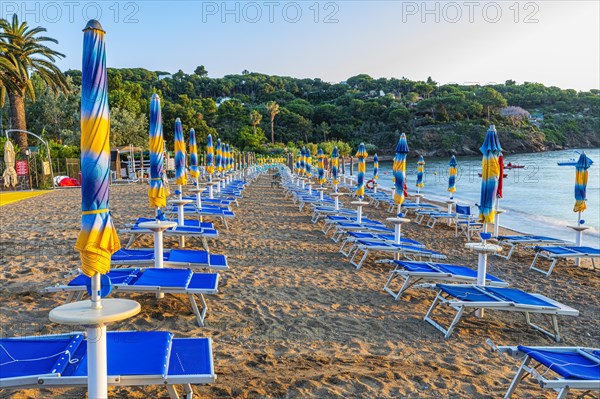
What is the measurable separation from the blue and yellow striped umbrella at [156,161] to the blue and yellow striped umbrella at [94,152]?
3710 mm

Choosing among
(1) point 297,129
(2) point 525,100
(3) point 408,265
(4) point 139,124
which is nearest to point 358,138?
(1) point 297,129

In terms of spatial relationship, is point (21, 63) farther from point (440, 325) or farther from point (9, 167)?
point (440, 325)

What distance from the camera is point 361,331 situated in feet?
15.5

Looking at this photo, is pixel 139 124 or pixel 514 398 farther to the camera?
pixel 139 124

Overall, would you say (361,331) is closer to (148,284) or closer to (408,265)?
(408,265)

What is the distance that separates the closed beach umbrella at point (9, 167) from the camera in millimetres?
18148

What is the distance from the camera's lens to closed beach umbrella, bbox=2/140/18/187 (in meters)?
18.1

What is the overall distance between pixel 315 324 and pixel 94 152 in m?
3.25

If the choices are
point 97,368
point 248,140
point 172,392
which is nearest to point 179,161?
point 172,392

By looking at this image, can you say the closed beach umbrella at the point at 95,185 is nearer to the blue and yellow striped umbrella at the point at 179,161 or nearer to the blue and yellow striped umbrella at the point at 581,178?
the blue and yellow striped umbrella at the point at 179,161

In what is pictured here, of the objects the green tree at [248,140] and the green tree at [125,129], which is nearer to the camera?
the green tree at [125,129]

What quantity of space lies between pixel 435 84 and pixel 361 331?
120 metres

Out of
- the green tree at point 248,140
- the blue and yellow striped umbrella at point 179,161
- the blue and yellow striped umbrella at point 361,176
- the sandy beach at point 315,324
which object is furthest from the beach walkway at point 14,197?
the green tree at point 248,140

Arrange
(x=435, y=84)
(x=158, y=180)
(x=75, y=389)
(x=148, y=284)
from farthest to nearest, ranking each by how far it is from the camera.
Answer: (x=435, y=84)
(x=158, y=180)
(x=148, y=284)
(x=75, y=389)
